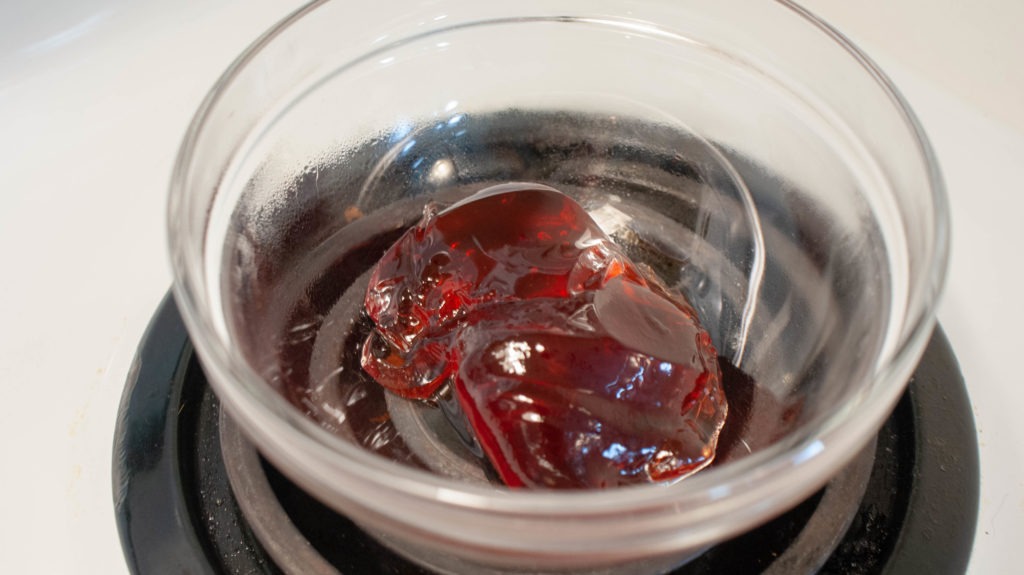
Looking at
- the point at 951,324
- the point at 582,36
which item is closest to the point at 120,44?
the point at 582,36

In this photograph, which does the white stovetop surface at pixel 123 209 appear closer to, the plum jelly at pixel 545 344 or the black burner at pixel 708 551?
the black burner at pixel 708 551

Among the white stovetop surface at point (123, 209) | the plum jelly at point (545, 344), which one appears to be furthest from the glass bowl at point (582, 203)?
the white stovetop surface at point (123, 209)

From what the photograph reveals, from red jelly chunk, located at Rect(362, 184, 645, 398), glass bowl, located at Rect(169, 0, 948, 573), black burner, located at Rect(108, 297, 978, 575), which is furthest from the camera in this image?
red jelly chunk, located at Rect(362, 184, 645, 398)

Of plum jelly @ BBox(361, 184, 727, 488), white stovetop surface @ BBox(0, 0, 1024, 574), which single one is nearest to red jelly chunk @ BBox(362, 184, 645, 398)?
plum jelly @ BBox(361, 184, 727, 488)

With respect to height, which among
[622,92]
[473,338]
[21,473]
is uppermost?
[622,92]

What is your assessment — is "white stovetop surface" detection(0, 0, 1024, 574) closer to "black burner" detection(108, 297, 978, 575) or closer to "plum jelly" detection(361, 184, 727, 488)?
"black burner" detection(108, 297, 978, 575)

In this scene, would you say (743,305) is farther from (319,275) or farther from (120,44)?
(120,44)

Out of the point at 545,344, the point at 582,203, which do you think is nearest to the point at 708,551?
the point at 545,344
